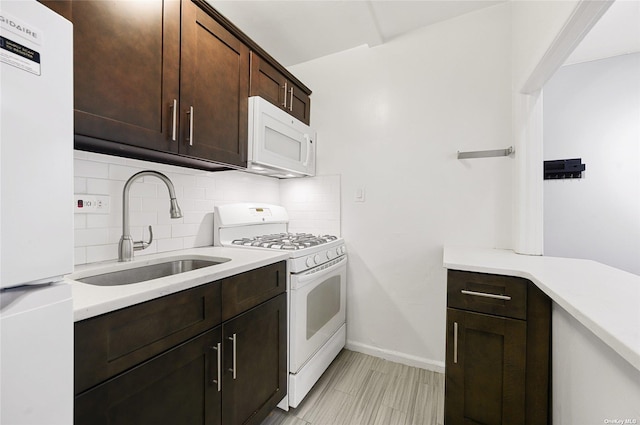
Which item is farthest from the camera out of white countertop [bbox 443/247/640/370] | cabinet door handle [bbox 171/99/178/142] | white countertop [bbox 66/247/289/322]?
cabinet door handle [bbox 171/99/178/142]

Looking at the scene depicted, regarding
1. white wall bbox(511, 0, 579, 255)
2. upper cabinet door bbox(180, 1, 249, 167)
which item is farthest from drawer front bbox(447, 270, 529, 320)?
upper cabinet door bbox(180, 1, 249, 167)

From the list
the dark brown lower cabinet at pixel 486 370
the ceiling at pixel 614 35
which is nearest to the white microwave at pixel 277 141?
the dark brown lower cabinet at pixel 486 370

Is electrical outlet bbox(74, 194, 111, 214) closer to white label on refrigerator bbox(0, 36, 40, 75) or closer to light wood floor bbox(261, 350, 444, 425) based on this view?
white label on refrigerator bbox(0, 36, 40, 75)

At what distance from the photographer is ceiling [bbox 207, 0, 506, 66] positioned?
5.59ft

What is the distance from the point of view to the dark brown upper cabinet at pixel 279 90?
5.51 feet

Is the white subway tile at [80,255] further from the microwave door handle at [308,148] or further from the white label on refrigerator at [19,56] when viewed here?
the microwave door handle at [308,148]

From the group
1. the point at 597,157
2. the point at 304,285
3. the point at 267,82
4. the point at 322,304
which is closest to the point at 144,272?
the point at 304,285

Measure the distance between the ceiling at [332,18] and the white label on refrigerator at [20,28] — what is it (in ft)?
5.19

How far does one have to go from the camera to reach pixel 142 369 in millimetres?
803

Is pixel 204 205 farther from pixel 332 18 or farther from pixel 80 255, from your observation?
pixel 332 18

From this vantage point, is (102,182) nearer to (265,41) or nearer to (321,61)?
(265,41)

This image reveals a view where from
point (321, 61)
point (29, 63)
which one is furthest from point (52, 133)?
point (321, 61)

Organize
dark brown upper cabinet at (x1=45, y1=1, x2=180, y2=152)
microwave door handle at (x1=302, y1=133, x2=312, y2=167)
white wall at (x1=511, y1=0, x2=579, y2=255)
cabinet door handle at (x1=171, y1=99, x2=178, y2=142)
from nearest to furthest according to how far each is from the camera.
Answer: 1. dark brown upper cabinet at (x1=45, y1=1, x2=180, y2=152)
2. cabinet door handle at (x1=171, y1=99, x2=178, y2=142)
3. white wall at (x1=511, y1=0, x2=579, y2=255)
4. microwave door handle at (x1=302, y1=133, x2=312, y2=167)

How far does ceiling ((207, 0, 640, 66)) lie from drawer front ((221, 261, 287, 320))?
1700mm
